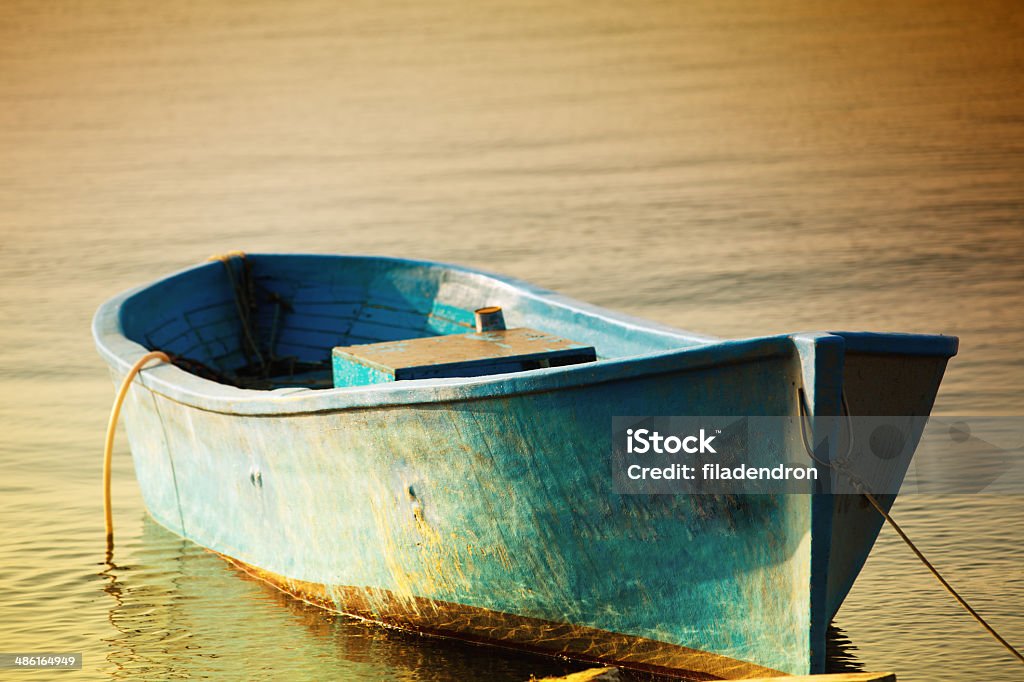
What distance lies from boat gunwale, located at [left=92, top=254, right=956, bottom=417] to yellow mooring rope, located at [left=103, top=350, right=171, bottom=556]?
0.21ft

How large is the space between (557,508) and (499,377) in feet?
1.60

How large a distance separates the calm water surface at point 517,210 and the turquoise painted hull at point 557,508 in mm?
313

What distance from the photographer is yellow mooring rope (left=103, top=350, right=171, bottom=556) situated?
6387mm

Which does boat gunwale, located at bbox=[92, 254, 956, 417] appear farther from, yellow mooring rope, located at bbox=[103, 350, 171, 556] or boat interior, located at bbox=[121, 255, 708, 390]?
boat interior, located at bbox=[121, 255, 708, 390]

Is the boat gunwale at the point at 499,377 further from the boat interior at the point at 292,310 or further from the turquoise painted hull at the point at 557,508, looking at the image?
the boat interior at the point at 292,310

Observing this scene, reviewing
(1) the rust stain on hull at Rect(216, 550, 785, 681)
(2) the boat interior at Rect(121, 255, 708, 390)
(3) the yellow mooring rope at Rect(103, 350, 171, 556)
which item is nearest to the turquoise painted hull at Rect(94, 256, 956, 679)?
(1) the rust stain on hull at Rect(216, 550, 785, 681)

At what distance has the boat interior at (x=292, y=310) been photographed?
770 centimetres

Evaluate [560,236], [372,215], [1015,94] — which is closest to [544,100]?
[1015,94]

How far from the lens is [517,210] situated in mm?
15727

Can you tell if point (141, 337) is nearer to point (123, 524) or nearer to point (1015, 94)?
point (123, 524)

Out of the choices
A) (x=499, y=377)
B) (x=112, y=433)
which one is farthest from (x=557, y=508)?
(x=112, y=433)

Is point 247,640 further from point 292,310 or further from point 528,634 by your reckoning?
point 292,310

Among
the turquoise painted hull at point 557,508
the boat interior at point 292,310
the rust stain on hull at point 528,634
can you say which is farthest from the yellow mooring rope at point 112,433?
the rust stain on hull at point 528,634

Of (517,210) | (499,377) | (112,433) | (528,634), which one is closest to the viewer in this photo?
(499,377)
